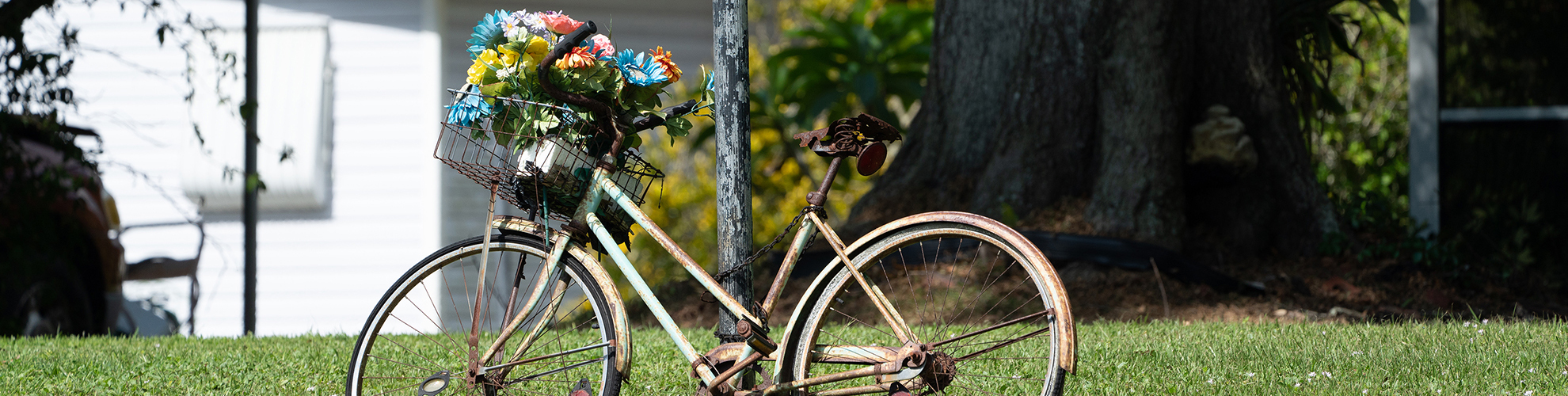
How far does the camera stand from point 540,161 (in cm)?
286

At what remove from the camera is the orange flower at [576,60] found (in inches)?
110

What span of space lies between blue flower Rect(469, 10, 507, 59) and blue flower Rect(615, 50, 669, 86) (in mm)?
301

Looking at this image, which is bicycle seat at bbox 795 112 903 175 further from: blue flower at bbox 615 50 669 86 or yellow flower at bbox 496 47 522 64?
yellow flower at bbox 496 47 522 64

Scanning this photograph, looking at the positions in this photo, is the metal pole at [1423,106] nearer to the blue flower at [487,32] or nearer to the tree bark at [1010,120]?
the tree bark at [1010,120]

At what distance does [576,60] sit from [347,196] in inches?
282

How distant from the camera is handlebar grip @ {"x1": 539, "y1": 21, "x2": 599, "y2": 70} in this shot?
274 centimetres

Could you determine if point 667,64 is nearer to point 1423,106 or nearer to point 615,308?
point 615,308

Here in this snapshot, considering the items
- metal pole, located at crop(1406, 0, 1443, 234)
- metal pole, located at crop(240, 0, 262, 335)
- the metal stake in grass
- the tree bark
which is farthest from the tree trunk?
metal pole, located at crop(240, 0, 262, 335)

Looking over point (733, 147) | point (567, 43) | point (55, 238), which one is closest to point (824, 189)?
point (733, 147)

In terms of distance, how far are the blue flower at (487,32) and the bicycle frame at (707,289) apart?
1.44 ft

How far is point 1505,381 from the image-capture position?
10.6 ft

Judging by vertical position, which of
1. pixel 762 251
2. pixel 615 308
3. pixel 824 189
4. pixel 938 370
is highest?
pixel 824 189

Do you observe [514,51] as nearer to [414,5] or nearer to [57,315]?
[57,315]

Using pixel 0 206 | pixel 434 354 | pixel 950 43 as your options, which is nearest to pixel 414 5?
pixel 0 206
